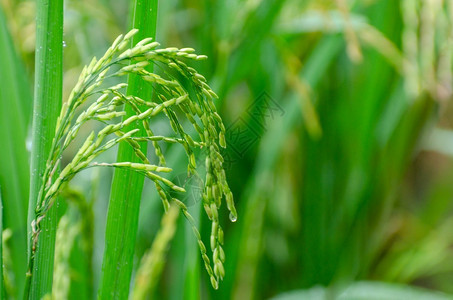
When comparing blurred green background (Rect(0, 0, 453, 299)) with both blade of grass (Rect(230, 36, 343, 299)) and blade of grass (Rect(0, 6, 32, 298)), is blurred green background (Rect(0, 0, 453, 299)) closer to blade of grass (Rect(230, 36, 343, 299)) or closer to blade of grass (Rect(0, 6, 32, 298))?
blade of grass (Rect(230, 36, 343, 299))

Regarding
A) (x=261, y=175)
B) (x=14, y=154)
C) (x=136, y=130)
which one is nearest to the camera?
(x=136, y=130)

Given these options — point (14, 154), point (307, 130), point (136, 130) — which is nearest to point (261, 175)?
point (307, 130)

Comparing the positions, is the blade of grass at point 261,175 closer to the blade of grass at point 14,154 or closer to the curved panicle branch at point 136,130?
the blade of grass at point 14,154

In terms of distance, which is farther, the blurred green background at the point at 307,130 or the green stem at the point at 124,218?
the blurred green background at the point at 307,130

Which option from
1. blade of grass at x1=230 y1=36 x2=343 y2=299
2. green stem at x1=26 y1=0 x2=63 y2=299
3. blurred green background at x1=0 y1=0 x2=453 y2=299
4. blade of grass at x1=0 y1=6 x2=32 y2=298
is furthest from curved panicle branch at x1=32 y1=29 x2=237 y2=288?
blade of grass at x1=230 y1=36 x2=343 y2=299

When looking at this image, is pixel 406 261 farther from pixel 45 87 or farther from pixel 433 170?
pixel 45 87

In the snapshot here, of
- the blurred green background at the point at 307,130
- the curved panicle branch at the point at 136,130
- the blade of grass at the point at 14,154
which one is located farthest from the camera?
the blurred green background at the point at 307,130

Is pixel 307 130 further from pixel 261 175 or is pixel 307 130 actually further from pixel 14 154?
pixel 14 154

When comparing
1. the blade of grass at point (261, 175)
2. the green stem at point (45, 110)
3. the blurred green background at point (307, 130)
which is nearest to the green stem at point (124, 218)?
the green stem at point (45, 110)
